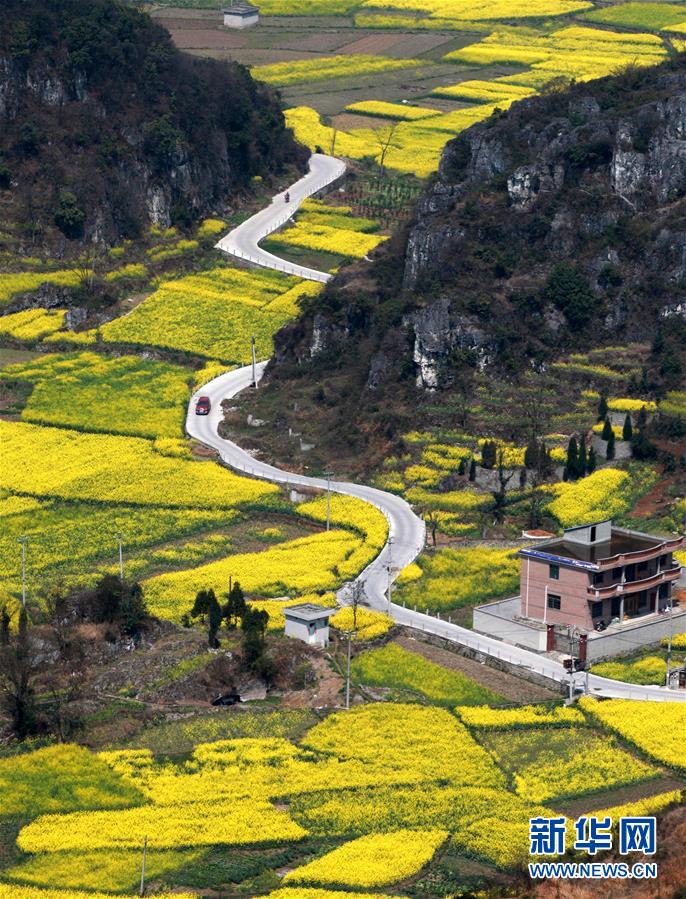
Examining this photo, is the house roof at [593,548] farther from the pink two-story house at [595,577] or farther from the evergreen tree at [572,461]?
the evergreen tree at [572,461]

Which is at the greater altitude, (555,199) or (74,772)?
(555,199)

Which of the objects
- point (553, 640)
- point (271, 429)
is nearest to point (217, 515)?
point (271, 429)

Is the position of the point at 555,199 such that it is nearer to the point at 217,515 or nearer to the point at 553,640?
the point at 217,515

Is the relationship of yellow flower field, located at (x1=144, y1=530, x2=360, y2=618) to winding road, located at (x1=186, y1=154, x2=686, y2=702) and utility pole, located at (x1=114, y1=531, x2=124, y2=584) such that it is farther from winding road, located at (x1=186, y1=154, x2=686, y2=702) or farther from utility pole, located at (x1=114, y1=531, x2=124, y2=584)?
Result: winding road, located at (x1=186, y1=154, x2=686, y2=702)

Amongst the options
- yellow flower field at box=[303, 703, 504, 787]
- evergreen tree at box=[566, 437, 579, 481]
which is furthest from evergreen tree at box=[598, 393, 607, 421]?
yellow flower field at box=[303, 703, 504, 787]

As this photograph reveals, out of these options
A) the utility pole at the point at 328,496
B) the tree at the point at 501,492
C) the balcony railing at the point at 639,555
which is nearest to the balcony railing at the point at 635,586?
the balcony railing at the point at 639,555
